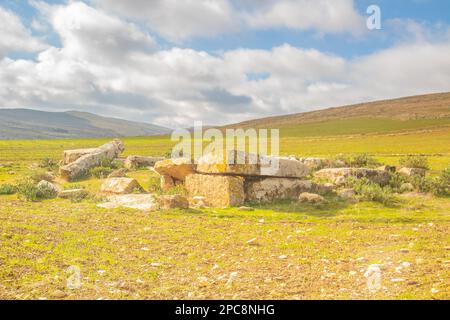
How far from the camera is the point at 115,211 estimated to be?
15383 millimetres

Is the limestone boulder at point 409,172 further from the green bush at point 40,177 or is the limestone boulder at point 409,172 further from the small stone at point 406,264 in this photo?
the green bush at point 40,177

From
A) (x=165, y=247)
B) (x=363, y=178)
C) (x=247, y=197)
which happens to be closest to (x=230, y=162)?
(x=247, y=197)

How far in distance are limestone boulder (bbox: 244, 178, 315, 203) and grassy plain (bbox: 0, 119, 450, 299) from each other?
5.89ft

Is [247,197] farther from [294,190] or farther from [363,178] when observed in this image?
[363,178]

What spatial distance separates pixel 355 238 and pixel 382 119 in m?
131

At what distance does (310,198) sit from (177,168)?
6.58m

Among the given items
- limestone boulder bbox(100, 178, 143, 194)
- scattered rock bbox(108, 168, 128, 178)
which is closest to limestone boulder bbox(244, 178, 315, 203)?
limestone boulder bbox(100, 178, 143, 194)

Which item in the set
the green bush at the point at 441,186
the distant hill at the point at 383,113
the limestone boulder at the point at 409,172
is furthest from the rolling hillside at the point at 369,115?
the green bush at the point at 441,186

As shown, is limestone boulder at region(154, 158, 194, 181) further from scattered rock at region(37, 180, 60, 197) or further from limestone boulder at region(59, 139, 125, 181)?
limestone boulder at region(59, 139, 125, 181)

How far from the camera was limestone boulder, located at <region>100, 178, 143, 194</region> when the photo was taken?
64.1ft

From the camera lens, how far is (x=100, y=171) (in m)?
26.4

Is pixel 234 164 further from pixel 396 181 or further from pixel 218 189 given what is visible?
pixel 396 181

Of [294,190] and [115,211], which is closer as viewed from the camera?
[115,211]
